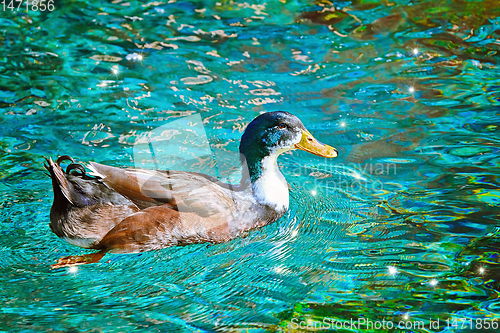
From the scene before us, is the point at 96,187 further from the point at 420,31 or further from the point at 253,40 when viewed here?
the point at 420,31

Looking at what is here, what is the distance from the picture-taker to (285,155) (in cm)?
692

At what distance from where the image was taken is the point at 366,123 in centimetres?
734

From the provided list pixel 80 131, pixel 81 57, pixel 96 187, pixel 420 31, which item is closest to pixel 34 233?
pixel 96 187

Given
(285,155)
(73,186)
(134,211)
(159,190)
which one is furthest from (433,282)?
(73,186)

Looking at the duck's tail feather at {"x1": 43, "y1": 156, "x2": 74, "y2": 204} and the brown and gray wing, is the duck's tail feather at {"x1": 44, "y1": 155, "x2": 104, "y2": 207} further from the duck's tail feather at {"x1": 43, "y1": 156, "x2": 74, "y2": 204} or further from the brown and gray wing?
the brown and gray wing

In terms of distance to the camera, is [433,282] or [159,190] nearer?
[433,282]

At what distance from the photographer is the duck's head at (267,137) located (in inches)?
215

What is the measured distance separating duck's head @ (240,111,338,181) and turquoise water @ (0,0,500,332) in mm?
722

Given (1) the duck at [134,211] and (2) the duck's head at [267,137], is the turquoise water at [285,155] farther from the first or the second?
(2) the duck's head at [267,137]

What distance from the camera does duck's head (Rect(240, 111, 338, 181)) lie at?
5.47 meters

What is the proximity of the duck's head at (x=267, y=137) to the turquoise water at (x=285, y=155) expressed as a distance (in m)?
0.72

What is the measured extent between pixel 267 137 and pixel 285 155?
149 centimetres

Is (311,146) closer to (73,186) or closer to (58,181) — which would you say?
(73,186)

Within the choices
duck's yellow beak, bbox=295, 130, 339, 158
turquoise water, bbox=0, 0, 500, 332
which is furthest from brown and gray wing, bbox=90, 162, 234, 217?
duck's yellow beak, bbox=295, 130, 339, 158
